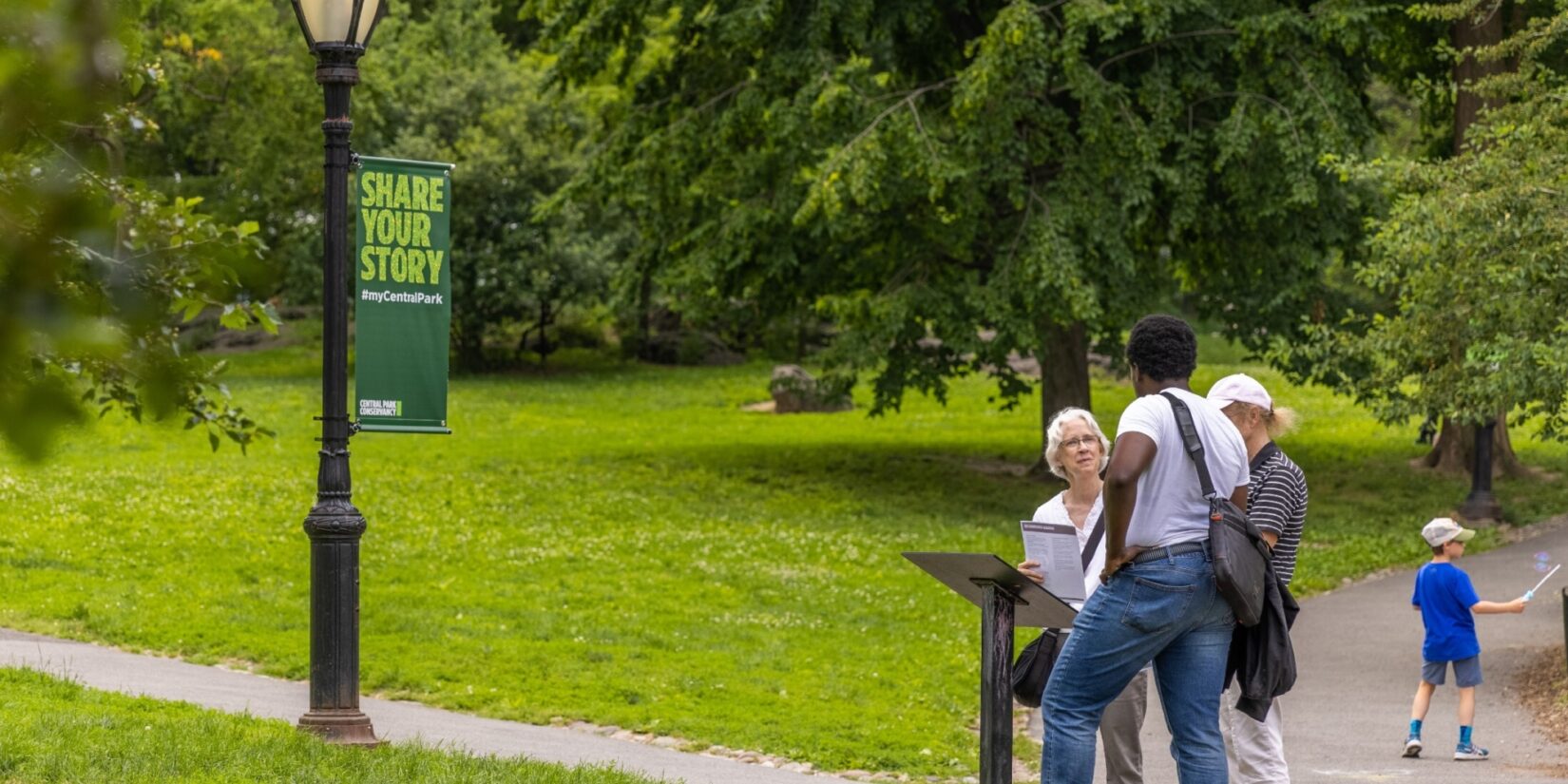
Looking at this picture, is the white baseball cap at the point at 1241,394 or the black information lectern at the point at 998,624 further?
the white baseball cap at the point at 1241,394

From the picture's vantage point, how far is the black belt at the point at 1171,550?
562cm

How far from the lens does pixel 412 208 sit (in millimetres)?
8734

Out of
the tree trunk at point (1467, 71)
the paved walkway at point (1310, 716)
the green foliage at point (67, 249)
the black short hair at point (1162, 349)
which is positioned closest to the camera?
the green foliage at point (67, 249)

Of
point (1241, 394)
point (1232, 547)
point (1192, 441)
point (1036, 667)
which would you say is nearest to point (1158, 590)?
point (1232, 547)

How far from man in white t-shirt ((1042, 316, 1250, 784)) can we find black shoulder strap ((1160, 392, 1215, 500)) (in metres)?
0.02

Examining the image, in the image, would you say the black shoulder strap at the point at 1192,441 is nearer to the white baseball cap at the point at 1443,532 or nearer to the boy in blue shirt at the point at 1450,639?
the white baseball cap at the point at 1443,532

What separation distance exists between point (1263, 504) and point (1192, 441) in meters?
1.60

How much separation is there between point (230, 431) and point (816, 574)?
363 inches

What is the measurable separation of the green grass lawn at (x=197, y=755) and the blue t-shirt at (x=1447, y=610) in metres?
5.04

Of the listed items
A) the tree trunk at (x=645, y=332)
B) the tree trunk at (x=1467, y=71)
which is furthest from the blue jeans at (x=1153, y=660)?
the tree trunk at (x=645, y=332)

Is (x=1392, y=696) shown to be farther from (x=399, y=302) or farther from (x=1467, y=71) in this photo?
(x=1467, y=71)

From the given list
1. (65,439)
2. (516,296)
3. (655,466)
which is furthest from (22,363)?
(516,296)

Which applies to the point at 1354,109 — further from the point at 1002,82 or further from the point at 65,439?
the point at 65,439

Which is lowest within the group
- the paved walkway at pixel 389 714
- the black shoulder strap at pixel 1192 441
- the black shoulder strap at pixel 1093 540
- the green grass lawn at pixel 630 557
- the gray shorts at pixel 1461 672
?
the green grass lawn at pixel 630 557
